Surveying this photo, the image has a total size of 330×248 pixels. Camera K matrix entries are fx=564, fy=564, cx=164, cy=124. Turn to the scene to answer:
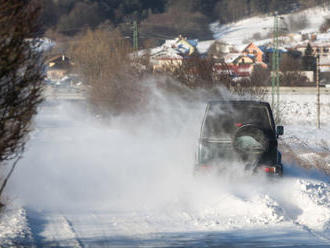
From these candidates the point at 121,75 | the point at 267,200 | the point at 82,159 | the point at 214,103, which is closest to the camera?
the point at 267,200

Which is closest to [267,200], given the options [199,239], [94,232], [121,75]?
[199,239]

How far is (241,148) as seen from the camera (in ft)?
38.3

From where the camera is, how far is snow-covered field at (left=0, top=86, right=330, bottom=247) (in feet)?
29.0

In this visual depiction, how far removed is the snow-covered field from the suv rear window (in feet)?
3.24

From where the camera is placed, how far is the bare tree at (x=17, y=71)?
6281 mm

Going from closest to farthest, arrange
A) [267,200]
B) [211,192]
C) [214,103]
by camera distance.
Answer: [267,200] < [211,192] < [214,103]

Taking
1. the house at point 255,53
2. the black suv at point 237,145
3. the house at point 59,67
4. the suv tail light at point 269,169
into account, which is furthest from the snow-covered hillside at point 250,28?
the suv tail light at point 269,169

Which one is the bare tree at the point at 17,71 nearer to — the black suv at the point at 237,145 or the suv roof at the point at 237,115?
the black suv at the point at 237,145

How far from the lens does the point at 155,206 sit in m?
11.2

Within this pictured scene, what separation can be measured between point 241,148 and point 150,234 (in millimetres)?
3424

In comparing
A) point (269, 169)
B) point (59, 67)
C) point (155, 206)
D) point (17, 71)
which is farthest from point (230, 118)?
point (59, 67)

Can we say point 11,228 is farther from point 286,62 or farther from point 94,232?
point 286,62

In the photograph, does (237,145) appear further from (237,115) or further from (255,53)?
(255,53)

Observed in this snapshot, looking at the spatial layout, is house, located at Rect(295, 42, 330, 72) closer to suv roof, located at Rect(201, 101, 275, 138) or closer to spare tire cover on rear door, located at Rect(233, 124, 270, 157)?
suv roof, located at Rect(201, 101, 275, 138)
